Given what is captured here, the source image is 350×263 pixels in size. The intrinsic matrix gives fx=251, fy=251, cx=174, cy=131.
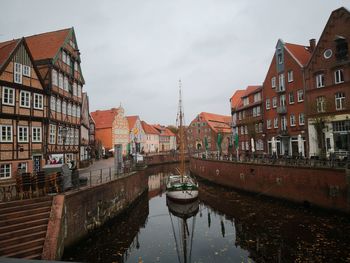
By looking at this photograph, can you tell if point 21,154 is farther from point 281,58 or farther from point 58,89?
point 281,58

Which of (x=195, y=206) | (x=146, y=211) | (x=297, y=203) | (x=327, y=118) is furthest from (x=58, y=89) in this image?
(x=327, y=118)

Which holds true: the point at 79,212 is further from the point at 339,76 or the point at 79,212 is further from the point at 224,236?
the point at 339,76

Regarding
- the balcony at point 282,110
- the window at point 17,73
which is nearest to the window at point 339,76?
the balcony at point 282,110

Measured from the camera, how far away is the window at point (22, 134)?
71.3ft

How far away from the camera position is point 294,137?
3272 centimetres

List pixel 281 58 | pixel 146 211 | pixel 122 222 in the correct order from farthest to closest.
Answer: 1. pixel 281 58
2. pixel 146 211
3. pixel 122 222

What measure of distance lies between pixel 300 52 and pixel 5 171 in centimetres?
3745

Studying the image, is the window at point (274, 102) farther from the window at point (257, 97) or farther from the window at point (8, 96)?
the window at point (8, 96)

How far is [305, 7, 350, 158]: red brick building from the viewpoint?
25344mm

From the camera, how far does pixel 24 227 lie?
1162 centimetres

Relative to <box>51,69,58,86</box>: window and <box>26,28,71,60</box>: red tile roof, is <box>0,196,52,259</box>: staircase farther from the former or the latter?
<box>26,28,71,60</box>: red tile roof

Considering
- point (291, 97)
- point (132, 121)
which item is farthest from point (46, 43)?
point (132, 121)

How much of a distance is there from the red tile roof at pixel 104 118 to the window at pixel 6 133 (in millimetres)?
40279

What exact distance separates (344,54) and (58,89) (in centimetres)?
3004
